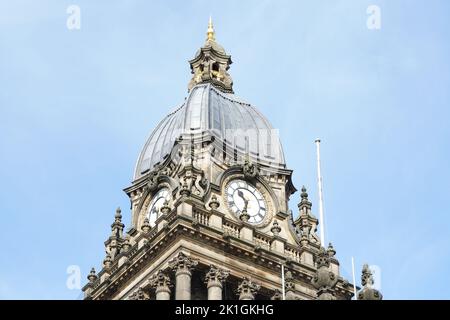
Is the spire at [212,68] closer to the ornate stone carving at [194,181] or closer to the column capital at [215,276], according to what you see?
the ornate stone carving at [194,181]

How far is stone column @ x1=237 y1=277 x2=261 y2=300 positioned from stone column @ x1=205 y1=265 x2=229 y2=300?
124 centimetres

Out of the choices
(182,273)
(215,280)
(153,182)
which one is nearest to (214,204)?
(215,280)

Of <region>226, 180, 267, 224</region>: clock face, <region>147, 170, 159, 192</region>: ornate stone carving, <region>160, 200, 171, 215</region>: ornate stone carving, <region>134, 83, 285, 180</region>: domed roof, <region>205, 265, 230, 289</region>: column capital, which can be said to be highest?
<region>134, 83, 285, 180</region>: domed roof

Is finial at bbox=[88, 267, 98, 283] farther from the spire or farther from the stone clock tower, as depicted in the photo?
A: the spire

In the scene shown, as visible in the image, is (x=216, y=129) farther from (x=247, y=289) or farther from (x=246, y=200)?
(x=247, y=289)

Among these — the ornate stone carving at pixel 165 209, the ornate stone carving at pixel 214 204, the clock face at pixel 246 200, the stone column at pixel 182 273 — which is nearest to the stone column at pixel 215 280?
the stone column at pixel 182 273

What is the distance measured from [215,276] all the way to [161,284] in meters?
3.18

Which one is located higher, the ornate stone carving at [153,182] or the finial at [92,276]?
the ornate stone carving at [153,182]

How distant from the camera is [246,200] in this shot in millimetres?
68062

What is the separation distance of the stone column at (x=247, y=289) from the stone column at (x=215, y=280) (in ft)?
4.06

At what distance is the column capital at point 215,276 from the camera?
60.1 metres

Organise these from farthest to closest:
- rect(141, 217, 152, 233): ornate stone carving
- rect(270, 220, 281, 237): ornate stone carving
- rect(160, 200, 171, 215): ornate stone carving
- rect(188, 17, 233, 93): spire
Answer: rect(188, 17, 233, 93): spire, rect(270, 220, 281, 237): ornate stone carving, rect(141, 217, 152, 233): ornate stone carving, rect(160, 200, 171, 215): ornate stone carving

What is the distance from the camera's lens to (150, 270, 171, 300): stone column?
196 ft

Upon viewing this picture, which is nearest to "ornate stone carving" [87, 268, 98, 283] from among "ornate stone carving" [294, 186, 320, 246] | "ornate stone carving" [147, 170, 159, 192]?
"ornate stone carving" [147, 170, 159, 192]
